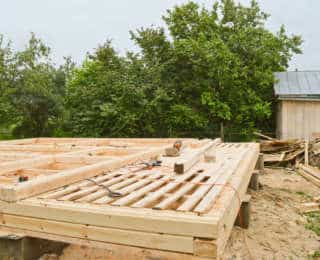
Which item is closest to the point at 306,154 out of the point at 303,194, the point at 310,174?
the point at 310,174

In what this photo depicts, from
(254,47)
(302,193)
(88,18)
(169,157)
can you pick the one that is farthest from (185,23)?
(169,157)

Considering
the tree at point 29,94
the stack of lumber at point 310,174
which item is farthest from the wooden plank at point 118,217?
the tree at point 29,94

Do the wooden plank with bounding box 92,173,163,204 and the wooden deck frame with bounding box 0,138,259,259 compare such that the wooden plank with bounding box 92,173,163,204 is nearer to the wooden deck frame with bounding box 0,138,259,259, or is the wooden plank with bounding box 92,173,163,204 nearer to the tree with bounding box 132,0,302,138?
the wooden deck frame with bounding box 0,138,259,259

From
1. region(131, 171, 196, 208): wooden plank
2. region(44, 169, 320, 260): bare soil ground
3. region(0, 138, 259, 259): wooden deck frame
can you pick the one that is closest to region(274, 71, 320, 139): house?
region(44, 169, 320, 260): bare soil ground

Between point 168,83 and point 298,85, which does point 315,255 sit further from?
point 298,85

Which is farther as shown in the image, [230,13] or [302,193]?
[230,13]

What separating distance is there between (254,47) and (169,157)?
32.5 ft

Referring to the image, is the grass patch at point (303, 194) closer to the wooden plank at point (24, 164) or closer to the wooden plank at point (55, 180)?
the wooden plank at point (55, 180)

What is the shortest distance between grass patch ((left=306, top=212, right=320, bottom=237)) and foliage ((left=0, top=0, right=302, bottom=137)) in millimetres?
7312

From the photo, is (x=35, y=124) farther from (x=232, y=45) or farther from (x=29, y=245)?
(x=29, y=245)

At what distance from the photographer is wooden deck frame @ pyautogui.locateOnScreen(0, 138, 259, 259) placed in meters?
1.81

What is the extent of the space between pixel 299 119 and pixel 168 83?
5.32 meters

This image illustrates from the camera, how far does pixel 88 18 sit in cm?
1856

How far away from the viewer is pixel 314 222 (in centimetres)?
471
